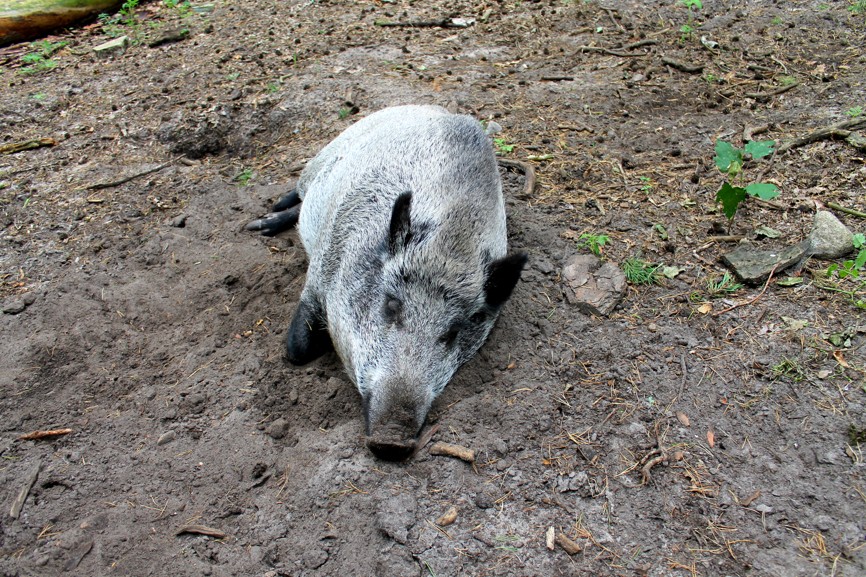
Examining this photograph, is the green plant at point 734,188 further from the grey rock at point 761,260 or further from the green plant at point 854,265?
the green plant at point 854,265

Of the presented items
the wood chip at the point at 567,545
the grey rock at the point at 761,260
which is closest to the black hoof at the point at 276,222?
the grey rock at the point at 761,260

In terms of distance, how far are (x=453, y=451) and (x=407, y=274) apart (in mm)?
965

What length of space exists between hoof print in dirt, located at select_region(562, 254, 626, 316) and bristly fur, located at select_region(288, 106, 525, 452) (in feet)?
1.67

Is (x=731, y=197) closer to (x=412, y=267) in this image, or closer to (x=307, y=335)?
(x=412, y=267)

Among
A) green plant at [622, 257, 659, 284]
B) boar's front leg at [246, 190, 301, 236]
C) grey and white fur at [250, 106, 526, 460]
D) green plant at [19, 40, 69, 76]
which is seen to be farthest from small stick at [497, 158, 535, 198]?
green plant at [19, 40, 69, 76]

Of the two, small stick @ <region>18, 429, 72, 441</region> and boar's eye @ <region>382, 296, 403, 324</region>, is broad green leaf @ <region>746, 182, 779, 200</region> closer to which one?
boar's eye @ <region>382, 296, 403, 324</region>

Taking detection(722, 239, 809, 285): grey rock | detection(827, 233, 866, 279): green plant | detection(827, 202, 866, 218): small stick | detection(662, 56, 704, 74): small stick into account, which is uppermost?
detection(662, 56, 704, 74): small stick

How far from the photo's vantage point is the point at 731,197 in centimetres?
399

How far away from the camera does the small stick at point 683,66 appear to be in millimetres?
6211

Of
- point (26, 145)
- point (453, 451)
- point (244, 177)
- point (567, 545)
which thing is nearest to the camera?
→ point (567, 545)

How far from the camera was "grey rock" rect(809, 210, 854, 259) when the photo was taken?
12.1 feet

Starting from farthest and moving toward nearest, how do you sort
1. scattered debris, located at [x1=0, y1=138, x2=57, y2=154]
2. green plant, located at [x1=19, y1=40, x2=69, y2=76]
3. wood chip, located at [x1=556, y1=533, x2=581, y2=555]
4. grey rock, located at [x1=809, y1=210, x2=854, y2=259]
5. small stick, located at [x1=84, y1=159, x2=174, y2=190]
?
green plant, located at [x1=19, y1=40, x2=69, y2=76]
scattered debris, located at [x1=0, y1=138, x2=57, y2=154]
small stick, located at [x1=84, y1=159, x2=174, y2=190]
grey rock, located at [x1=809, y1=210, x2=854, y2=259]
wood chip, located at [x1=556, y1=533, x2=581, y2=555]

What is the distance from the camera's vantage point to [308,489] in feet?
9.70

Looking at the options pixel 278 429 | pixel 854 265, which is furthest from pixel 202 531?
pixel 854 265
